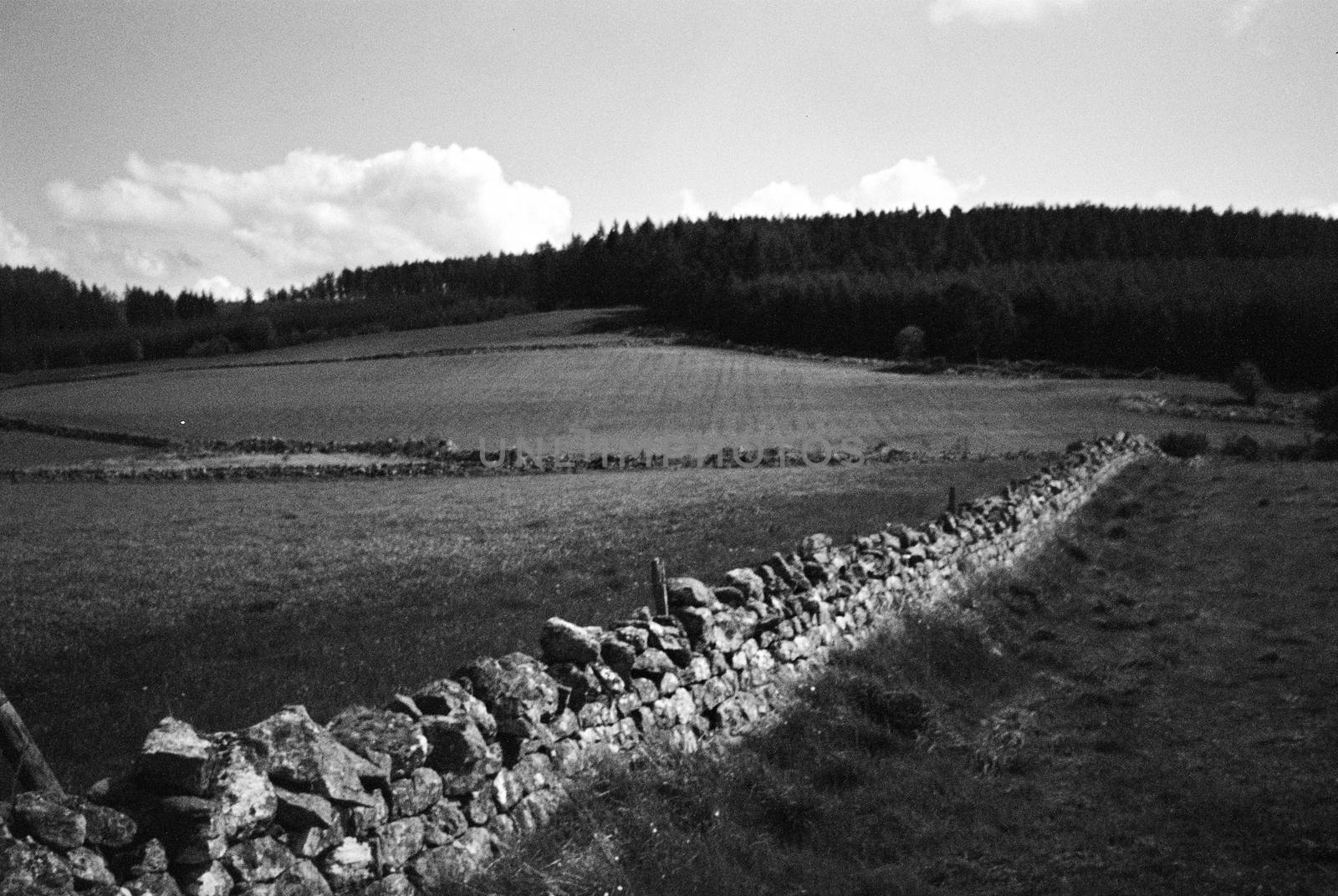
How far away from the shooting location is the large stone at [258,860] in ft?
14.9

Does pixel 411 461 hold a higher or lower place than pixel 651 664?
lower

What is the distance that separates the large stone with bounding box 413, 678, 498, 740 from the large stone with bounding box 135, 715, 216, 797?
5.44 feet

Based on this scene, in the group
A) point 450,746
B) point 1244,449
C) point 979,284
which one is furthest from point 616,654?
point 979,284

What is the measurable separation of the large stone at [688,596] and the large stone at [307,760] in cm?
398

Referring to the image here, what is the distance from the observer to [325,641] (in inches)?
444

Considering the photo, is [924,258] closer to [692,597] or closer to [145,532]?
[145,532]

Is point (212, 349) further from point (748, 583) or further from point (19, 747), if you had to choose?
point (19, 747)

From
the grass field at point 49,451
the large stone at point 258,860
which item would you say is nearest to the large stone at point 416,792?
the large stone at point 258,860

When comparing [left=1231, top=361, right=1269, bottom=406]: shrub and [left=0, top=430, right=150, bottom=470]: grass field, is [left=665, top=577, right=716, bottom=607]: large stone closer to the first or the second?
[left=0, top=430, right=150, bottom=470]: grass field

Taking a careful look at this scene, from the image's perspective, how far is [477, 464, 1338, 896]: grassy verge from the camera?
6.42 meters

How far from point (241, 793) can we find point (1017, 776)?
6.28 meters

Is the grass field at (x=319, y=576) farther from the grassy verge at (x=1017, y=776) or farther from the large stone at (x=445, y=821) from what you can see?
the grassy verge at (x=1017, y=776)

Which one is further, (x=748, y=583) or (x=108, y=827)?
(x=748, y=583)

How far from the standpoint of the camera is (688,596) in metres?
8.87
